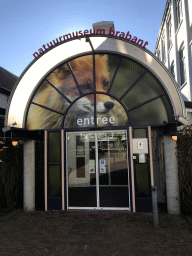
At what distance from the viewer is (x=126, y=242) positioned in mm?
4520

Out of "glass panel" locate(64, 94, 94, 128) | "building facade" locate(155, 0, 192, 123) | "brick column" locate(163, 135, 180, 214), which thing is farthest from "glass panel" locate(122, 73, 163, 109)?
"building facade" locate(155, 0, 192, 123)

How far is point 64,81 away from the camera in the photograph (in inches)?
284

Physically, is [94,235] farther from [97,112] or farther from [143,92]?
[143,92]

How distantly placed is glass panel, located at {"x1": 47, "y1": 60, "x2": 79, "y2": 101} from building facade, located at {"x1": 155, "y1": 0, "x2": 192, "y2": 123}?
4.69m

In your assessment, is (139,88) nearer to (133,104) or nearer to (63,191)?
(133,104)

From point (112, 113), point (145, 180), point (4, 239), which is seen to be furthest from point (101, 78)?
point (4, 239)

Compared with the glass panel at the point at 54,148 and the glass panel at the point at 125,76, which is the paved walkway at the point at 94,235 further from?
the glass panel at the point at 125,76

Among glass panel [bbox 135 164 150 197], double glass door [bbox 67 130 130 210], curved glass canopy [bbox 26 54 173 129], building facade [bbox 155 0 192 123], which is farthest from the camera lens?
building facade [bbox 155 0 192 123]

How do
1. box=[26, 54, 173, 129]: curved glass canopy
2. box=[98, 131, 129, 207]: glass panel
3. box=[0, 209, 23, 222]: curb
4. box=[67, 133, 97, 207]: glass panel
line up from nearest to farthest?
box=[0, 209, 23, 222]: curb < box=[26, 54, 173, 129]: curved glass canopy < box=[98, 131, 129, 207]: glass panel < box=[67, 133, 97, 207]: glass panel

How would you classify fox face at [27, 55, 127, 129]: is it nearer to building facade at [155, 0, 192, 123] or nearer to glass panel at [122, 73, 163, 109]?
glass panel at [122, 73, 163, 109]

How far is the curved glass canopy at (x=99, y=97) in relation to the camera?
265 inches

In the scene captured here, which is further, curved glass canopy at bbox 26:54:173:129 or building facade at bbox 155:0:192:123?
building facade at bbox 155:0:192:123

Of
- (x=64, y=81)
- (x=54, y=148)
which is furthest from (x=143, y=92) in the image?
(x=54, y=148)

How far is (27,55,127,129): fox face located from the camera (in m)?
6.95
